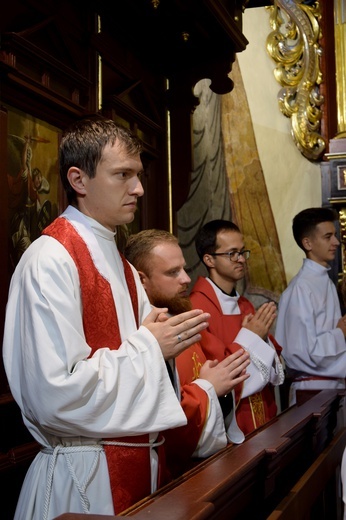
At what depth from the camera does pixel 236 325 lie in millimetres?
4684

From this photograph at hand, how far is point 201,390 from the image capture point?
3.13 metres

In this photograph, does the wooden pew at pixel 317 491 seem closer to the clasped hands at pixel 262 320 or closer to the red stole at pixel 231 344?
the red stole at pixel 231 344

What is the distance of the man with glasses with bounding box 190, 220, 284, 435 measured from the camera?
167 inches

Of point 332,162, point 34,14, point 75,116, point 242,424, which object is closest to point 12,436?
point 242,424

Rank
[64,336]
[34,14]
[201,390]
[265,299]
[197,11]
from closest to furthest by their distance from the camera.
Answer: [64,336] < [201,390] < [34,14] < [197,11] < [265,299]

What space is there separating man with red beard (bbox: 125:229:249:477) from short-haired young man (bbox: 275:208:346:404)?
1.95 metres

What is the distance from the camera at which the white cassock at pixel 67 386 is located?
234cm

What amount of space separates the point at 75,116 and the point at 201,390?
1731 millimetres

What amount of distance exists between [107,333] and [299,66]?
6070 millimetres

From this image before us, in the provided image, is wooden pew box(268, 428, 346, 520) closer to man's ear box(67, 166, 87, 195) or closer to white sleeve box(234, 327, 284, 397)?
white sleeve box(234, 327, 284, 397)

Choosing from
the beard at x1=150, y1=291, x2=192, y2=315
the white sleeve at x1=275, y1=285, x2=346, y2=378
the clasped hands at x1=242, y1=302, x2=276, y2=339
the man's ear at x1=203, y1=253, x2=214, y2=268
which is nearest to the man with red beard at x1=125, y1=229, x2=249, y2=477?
the beard at x1=150, y1=291, x2=192, y2=315

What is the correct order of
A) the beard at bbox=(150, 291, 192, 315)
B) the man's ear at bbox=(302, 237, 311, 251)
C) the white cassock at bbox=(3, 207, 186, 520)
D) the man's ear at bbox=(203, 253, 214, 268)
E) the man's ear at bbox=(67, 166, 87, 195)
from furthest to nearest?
1. the man's ear at bbox=(302, 237, 311, 251)
2. the man's ear at bbox=(203, 253, 214, 268)
3. the beard at bbox=(150, 291, 192, 315)
4. the man's ear at bbox=(67, 166, 87, 195)
5. the white cassock at bbox=(3, 207, 186, 520)

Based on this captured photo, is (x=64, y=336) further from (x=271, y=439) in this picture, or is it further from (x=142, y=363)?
(x=271, y=439)

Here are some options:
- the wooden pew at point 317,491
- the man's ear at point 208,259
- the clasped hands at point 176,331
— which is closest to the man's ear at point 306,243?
the man's ear at point 208,259
